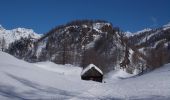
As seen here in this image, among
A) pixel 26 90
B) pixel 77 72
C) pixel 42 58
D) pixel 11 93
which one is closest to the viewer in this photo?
pixel 11 93

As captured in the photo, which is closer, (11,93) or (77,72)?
(11,93)

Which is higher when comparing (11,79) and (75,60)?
(75,60)

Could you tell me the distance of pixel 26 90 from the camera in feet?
68.5

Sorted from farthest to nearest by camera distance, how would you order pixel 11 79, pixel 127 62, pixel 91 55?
pixel 127 62 < pixel 91 55 < pixel 11 79

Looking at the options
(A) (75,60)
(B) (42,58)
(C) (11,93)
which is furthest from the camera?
(B) (42,58)

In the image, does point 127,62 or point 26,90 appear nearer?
point 26,90

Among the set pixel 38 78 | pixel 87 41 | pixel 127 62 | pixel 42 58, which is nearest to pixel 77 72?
pixel 38 78

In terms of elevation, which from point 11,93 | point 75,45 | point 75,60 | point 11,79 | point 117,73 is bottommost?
point 11,93

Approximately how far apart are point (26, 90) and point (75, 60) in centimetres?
12814

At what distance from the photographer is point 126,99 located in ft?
72.2

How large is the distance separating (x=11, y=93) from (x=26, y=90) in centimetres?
252

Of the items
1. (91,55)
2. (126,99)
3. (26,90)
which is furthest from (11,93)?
(91,55)

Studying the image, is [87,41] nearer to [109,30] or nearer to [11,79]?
[109,30]

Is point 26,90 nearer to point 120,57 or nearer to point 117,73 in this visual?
point 117,73
